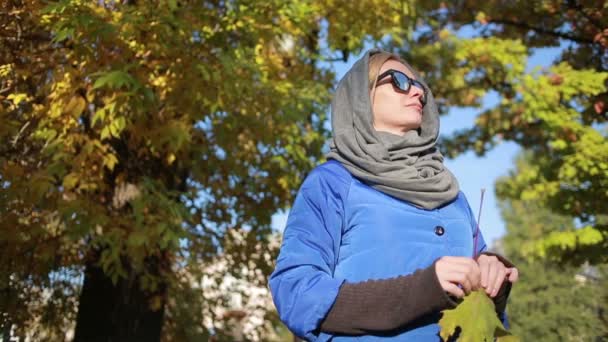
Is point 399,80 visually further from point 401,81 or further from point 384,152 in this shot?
point 384,152

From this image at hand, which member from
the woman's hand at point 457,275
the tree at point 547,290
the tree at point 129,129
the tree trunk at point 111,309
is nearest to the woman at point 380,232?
the woman's hand at point 457,275

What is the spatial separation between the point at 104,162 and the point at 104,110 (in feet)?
2.19

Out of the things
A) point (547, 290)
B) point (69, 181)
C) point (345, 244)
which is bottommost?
point (345, 244)

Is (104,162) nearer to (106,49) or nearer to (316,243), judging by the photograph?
(106,49)

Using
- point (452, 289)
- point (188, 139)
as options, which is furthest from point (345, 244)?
point (188, 139)

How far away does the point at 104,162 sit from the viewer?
520 cm

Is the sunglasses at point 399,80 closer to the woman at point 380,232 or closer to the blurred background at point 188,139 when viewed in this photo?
the woman at point 380,232

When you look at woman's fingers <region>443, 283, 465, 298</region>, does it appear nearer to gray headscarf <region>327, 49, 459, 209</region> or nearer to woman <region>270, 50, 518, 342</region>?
woman <region>270, 50, 518, 342</region>

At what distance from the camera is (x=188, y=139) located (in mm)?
4996

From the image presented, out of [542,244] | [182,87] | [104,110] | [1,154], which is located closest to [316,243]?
[104,110]

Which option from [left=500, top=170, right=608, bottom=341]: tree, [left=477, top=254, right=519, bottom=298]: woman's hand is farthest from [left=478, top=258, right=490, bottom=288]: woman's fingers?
[left=500, top=170, right=608, bottom=341]: tree

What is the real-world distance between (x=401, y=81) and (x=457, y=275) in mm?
833

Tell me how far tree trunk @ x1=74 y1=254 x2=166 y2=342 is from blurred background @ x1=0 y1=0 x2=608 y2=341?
0.05 feet

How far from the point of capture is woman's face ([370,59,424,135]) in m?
2.20
